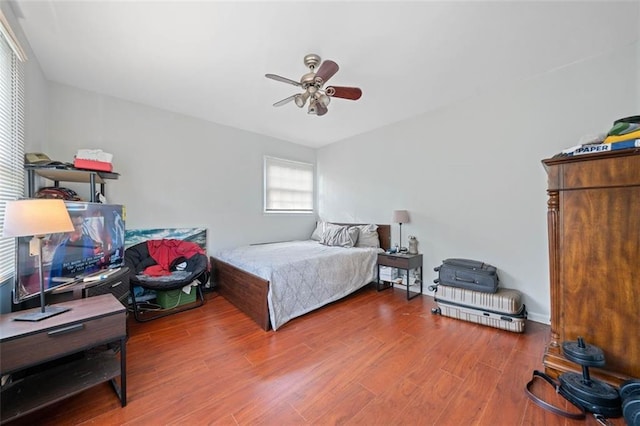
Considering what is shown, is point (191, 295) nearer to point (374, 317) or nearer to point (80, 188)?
point (80, 188)

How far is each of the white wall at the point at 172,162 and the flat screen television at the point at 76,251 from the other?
971mm

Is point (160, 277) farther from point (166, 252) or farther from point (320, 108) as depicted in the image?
point (320, 108)

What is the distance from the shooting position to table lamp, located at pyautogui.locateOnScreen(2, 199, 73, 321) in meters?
1.26

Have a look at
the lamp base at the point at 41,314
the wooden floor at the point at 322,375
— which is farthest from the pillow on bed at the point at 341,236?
the lamp base at the point at 41,314

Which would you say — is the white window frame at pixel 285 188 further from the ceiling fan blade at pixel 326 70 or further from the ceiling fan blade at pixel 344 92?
the ceiling fan blade at pixel 326 70

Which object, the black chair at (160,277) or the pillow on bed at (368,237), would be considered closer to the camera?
the black chair at (160,277)

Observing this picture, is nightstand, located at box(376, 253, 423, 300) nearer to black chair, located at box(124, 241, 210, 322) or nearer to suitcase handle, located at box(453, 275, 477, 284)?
suitcase handle, located at box(453, 275, 477, 284)

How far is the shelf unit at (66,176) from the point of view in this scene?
2023 mm

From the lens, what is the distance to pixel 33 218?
1306 millimetres

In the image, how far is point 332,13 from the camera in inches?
68.8

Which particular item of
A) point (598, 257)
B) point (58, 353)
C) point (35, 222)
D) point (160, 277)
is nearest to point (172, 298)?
point (160, 277)

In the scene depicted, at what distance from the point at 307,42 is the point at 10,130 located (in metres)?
2.30

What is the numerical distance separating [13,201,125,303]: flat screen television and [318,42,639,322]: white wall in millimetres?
3458

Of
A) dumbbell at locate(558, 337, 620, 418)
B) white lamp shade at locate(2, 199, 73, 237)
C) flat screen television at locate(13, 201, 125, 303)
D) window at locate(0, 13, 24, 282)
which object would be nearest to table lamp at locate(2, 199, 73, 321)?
white lamp shade at locate(2, 199, 73, 237)
